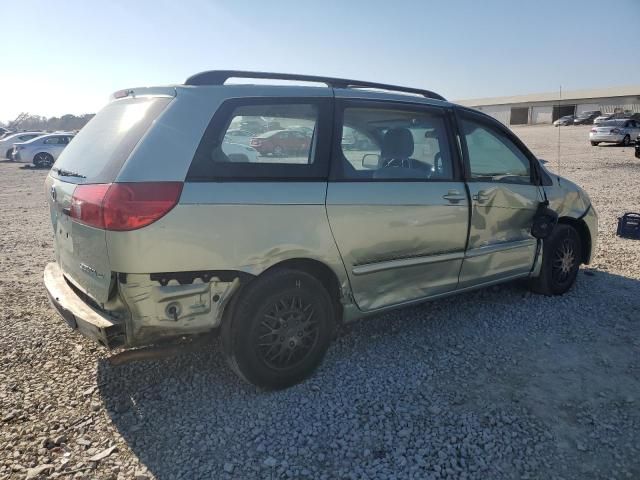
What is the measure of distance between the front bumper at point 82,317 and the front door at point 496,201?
8.71ft

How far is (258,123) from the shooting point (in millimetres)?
2955

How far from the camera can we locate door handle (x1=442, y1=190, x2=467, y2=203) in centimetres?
367

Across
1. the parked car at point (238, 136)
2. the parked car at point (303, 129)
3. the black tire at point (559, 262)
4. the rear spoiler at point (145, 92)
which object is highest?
the rear spoiler at point (145, 92)

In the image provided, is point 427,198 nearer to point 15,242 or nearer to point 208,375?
point 208,375

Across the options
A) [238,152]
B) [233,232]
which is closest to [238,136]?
[238,152]

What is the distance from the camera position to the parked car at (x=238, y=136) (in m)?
2.81

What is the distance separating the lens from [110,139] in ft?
9.52

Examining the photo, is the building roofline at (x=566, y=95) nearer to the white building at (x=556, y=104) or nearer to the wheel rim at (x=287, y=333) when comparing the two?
Result: the white building at (x=556, y=104)

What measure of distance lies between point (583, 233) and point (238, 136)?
3.90 metres

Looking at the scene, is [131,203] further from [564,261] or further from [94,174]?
[564,261]

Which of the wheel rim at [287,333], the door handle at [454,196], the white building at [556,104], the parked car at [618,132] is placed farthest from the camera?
the white building at [556,104]

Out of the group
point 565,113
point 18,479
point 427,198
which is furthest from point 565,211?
point 565,113

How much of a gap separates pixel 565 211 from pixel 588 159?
56.7ft

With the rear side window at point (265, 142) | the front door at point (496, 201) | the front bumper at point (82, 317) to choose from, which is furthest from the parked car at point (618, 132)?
the front bumper at point (82, 317)
